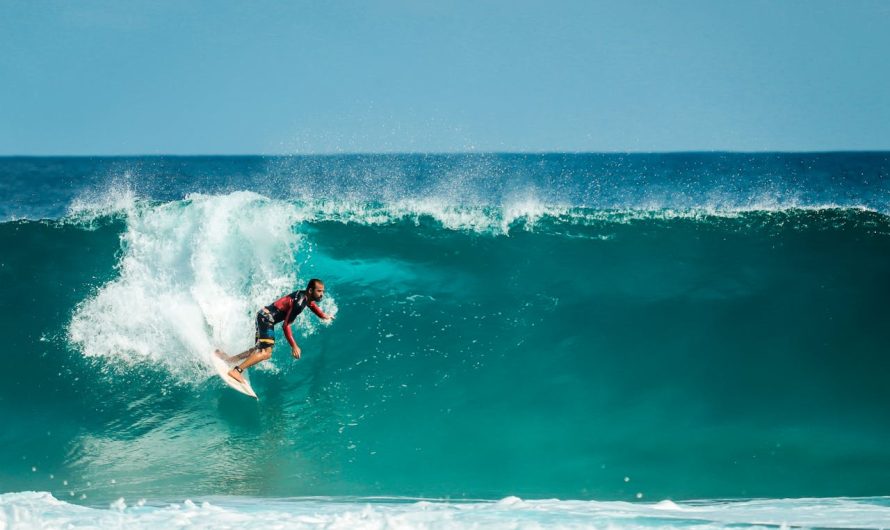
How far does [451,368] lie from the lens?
7.96m

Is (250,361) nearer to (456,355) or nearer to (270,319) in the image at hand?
(270,319)

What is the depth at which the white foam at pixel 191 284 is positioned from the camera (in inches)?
321

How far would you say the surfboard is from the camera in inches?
290

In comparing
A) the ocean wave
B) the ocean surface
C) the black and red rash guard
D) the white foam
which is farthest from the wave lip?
the ocean wave

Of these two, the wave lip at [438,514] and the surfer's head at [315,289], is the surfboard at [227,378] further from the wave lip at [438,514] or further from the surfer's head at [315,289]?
the wave lip at [438,514]

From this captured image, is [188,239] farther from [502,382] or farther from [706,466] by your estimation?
[706,466]

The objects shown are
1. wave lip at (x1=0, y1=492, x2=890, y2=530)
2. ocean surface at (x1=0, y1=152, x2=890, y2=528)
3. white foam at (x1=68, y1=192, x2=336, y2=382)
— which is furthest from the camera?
white foam at (x1=68, y1=192, x2=336, y2=382)

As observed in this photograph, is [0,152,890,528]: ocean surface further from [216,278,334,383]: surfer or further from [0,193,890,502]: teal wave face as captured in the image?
[216,278,334,383]: surfer

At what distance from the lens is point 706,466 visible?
Result: 21.4 feet

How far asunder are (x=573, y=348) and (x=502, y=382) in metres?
1.06

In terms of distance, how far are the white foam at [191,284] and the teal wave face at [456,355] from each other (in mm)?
27

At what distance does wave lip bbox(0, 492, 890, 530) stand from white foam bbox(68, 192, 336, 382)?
256 cm

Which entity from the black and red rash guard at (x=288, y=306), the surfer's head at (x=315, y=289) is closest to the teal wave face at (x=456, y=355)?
the black and red rash guard at (x=288, y=306)

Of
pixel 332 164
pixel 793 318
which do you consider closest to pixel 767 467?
pixel 793 318
